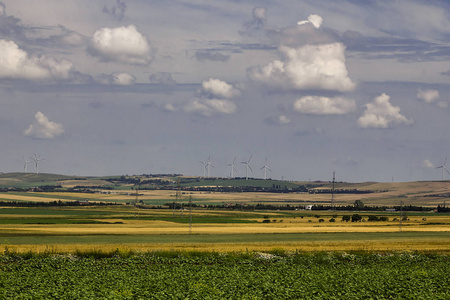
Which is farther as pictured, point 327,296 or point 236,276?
point 236,276

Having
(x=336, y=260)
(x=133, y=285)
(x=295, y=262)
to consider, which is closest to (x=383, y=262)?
(x=336, y=260)

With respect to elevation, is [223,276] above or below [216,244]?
above

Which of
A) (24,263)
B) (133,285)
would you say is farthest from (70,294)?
(24,263)

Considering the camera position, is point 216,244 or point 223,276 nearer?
point 223,276

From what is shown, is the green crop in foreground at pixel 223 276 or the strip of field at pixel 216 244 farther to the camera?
the strip of field at pixel 216 244

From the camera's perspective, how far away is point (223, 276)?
187 ft

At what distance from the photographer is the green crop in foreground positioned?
153ft

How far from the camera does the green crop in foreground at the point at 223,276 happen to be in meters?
46.8

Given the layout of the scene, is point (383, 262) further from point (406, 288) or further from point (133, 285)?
point (133, 285)

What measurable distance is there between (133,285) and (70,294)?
6.80 m

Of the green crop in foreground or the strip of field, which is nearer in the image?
the green crop in foreground

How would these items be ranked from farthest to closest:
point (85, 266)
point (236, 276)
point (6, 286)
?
point (85, 266) < point (236, 276) < point (6, 286)

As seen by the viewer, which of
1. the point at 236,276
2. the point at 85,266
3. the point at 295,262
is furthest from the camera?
the point at 295,262

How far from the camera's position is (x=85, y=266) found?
65188 millimetres
